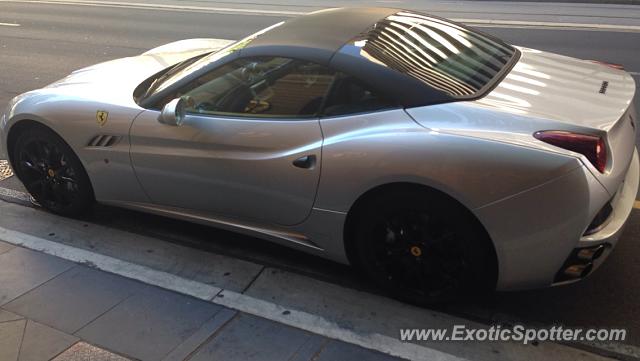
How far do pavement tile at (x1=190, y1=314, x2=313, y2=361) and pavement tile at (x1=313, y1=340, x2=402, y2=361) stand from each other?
5.1 inches

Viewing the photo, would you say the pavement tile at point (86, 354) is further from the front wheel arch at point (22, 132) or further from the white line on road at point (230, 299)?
the front wheel arch at point (22, 132)

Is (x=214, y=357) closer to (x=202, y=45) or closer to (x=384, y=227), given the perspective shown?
(x=384, y=227)

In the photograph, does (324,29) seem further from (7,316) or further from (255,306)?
(7,316)

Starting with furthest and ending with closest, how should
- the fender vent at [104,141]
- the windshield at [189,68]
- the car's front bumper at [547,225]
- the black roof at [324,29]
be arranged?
the fender vent at [104,141] < the windshield at [189,68] < the black roof at [324,29] < the car's front bumper at [547,225]

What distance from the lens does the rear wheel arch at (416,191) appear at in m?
2.62

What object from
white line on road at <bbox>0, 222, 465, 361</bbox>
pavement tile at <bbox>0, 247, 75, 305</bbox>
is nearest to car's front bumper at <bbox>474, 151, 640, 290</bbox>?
white line on road at <bbox>0, 222, 465, 361</bbox>

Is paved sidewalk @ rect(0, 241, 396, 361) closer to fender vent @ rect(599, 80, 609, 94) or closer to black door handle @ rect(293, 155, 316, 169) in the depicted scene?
black door handle @ rect(293, 155, 316, 169)

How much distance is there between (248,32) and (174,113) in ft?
27.7

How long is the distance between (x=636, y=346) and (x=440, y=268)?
99cm

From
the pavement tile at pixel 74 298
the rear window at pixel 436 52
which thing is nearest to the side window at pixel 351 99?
the rear window at pixel 436 52

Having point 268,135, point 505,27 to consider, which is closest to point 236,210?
point 268,135

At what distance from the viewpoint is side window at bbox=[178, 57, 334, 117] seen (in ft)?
9.98

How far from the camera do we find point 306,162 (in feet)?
9.66

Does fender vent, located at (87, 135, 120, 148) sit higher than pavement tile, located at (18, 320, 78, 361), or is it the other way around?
fender vent, located at (87, 135, 120, 148)
